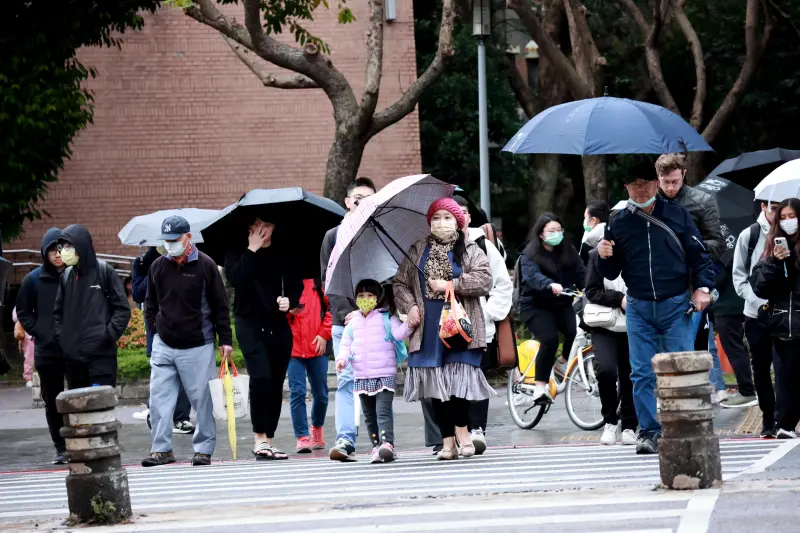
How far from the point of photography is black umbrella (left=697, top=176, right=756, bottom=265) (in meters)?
15.3

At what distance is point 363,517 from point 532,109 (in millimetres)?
23366

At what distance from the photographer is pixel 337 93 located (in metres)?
21.2

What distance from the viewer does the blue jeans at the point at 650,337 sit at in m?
10.5

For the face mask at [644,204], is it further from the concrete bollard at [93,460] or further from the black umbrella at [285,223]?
the concrete bollard at [93,460]

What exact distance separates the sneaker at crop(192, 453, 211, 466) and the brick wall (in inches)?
618

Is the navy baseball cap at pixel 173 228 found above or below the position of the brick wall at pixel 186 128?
below

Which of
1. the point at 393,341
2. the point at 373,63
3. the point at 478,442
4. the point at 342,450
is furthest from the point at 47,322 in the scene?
the point at 373,63

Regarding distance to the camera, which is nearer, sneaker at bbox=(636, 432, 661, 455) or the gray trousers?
sneaker at bbox=(636, 432, 661, 455)

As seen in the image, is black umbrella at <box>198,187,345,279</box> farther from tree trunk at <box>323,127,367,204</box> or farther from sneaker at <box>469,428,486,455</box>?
tree trunk at <box>323,127,367,204</box>

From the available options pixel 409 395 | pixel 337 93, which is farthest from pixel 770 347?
pixel 337 93

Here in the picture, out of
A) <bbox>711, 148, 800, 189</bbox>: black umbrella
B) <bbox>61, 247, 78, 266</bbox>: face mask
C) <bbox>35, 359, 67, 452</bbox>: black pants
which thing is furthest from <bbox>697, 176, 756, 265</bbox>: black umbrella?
<bbox>35, 359, 67, 452</bbox>: black pants

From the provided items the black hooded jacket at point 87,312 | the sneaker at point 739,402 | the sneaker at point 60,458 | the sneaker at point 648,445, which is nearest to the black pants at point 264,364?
the black hooded jacket at point 87,312

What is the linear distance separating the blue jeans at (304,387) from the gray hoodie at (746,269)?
3519mm

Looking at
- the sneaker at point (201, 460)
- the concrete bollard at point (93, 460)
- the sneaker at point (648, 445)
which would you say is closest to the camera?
the concrete bollard at point (93, 460)
